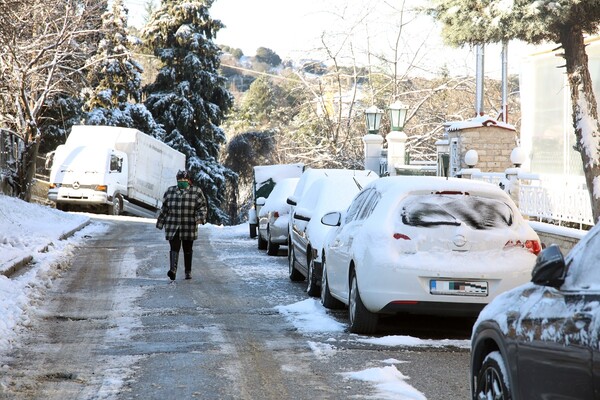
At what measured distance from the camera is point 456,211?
392 inches

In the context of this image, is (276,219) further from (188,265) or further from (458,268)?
(458,268)

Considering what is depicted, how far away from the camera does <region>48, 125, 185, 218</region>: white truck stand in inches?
1533

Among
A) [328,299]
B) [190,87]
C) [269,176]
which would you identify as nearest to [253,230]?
→ [269,176]

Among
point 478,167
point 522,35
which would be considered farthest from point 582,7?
point 478,167

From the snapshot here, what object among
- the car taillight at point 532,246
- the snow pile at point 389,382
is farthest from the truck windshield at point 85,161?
the snow pile at point 389,382

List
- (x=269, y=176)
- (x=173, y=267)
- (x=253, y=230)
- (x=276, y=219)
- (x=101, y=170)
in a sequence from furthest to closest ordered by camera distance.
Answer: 1. (x=101, y=170)
2. (x=269, y=176)
3. (x=253, y=230)
4. (x=276, y=219)
5. (x=173, y=267)

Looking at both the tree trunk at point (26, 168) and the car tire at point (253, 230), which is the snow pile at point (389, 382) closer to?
the car tire at point (253, 230)

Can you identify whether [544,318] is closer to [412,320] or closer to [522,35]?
[412,320]

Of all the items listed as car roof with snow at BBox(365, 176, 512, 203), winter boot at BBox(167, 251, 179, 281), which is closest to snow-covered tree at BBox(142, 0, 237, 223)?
winter boot at BBox(167, 251, 179, 281)

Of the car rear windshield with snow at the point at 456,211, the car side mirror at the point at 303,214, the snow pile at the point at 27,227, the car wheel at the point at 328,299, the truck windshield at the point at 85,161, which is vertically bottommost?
the car wheel at the point at 328,299

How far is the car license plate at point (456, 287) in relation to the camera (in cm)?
955

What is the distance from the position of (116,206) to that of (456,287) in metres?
31.3

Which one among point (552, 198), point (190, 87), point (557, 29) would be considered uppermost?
point (190, 87)

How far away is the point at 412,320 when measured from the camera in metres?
11.2
